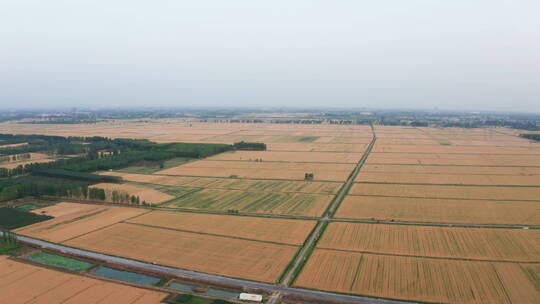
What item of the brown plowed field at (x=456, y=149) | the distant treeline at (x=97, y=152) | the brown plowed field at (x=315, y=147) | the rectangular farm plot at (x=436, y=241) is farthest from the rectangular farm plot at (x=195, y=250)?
the brown plowed field at (x=456, y=149)

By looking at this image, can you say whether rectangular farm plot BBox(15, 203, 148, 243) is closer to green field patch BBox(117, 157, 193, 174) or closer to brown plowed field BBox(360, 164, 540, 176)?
green field patch BBox(117, 157, 193, 174)

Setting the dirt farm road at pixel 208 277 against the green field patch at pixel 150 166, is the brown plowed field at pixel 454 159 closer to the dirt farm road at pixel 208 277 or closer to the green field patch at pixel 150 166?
the green field patch at pixel 150 166

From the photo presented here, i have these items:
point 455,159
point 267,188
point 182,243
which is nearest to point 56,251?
point 182,243

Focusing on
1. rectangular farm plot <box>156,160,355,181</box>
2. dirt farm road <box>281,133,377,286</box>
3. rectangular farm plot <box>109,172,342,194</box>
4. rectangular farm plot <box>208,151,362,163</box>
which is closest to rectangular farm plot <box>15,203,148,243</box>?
rectangular farm plot <box>109,172,342,194</box>

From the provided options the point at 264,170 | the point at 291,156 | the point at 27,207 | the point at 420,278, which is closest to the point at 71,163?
the point at 27,207

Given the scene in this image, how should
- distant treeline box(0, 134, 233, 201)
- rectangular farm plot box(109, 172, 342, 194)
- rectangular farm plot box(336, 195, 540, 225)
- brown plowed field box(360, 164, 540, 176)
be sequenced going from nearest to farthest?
rectangular farm plot box(336, 195, 540, 225) < distant treeline box(0, 134, 233, 201) < rectangular farm plot box(109, 172, 342, 194) < brown plowed field box(360, 164, 540, 176)
